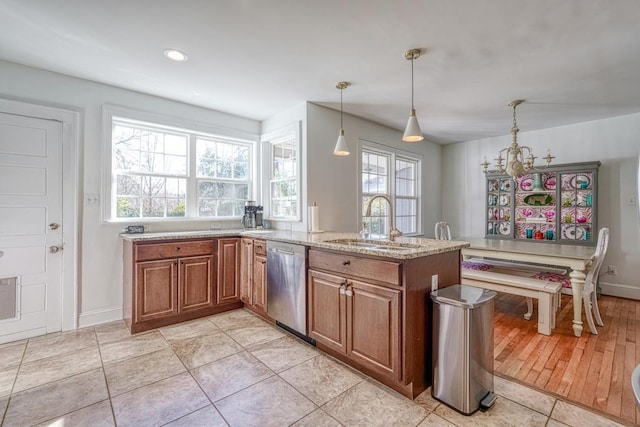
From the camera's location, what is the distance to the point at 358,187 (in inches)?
163

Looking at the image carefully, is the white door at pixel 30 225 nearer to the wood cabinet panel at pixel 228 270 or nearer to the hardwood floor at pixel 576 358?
the wood cabinet panel at pixel 228 270

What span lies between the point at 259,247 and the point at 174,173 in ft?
4.99

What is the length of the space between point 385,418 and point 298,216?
238cm

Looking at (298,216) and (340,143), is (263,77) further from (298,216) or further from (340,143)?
(298,216)

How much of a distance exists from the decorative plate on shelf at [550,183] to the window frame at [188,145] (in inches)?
173

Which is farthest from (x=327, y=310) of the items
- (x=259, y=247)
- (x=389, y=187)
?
(x=389, y=187)

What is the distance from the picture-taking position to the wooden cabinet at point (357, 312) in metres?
1.85

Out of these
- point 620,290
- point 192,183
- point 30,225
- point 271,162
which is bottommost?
point 620,290

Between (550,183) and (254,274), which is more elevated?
(550,183)

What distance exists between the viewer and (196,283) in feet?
10.3

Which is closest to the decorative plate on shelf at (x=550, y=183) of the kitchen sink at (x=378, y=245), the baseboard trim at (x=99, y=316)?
the kitchen sink at (x=378, y=245)

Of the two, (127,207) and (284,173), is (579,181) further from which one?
(127,207)

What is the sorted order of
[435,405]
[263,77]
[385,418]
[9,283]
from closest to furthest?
[385,418] → [435,405] → [9,283] → [263,77]

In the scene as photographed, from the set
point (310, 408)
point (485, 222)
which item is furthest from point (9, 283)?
point (485, 222)
